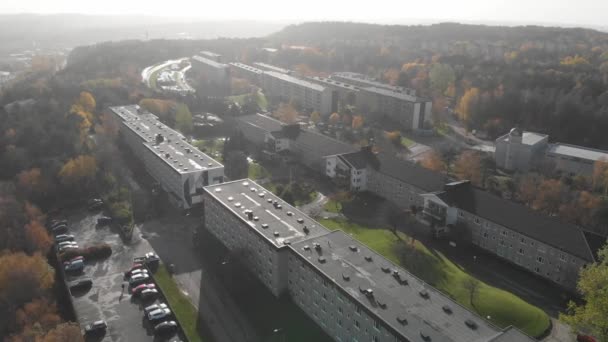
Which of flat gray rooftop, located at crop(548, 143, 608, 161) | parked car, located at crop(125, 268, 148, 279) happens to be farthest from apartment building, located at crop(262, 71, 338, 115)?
parked car, located at crop(125, 268, 148, 279)

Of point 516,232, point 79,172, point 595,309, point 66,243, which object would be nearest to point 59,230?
point 66,243

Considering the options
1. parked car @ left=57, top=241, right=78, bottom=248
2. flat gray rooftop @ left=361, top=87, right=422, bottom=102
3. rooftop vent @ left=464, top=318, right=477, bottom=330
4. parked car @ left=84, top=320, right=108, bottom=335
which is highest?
flat gray rooftop @ left=361, top=87, right=422, bottom=102

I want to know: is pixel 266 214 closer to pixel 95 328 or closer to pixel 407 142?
pixel 95 328

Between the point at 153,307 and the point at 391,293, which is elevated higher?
the point at 391,293

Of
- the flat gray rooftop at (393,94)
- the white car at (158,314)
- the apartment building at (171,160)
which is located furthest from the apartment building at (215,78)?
the white car at (158,314)

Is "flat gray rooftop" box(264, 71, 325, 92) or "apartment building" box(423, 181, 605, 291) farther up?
"flat gray rooftop" box(264, 71, 325, 92)

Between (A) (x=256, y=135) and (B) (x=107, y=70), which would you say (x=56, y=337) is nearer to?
(A) (x=256, y=135)

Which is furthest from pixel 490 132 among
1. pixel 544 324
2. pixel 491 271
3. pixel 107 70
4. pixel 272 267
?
pixel 107 70

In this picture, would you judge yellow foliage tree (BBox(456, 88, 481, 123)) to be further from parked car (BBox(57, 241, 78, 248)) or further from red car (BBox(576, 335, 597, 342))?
parked car (BBox(57, 241, 78, 248))
